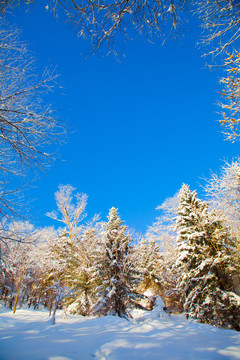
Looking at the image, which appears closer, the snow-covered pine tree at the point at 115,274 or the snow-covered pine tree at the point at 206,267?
the snow-covered pine tree at the point at 206,267

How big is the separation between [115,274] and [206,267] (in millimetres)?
5786

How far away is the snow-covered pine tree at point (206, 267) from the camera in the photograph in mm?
8562

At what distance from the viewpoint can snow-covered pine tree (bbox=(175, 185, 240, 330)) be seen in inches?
337

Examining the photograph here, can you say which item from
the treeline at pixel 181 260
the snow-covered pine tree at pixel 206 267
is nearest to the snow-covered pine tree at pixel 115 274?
the treeline at pixel 181 260

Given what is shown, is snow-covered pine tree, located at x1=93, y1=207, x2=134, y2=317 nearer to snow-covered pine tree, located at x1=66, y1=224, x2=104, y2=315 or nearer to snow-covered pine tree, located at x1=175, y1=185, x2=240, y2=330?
snow-covered pine tree, located at x1=66, y1=224, x2=104, y2=315

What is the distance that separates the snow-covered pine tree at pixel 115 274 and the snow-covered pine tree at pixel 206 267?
360cm

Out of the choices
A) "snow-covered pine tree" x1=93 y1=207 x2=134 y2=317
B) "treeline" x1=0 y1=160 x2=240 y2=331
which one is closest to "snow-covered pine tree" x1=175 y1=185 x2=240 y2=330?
"treeline" x1=0 y1=160 x2=240 y2=331

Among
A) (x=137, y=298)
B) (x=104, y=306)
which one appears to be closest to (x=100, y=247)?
(x=104, y=306)

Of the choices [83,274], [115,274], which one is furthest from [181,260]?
[83,274]

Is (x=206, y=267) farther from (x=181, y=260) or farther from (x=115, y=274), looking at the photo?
(x=115, y=274)

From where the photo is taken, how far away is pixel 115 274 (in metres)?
11.4

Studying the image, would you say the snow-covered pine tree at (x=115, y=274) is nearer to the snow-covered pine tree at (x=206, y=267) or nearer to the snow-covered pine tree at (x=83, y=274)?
the snow-covered pine tree at (x=83, y=274)

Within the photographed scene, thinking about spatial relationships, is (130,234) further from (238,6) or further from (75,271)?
(238,6)

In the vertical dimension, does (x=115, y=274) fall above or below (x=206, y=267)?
above
